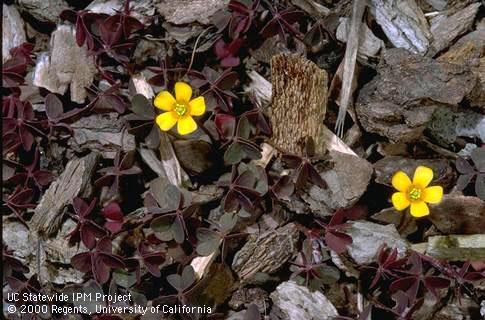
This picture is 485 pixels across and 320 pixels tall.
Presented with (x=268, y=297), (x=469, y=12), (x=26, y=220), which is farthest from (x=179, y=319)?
(x=469, y=12)

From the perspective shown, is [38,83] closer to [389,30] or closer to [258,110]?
[258,110]

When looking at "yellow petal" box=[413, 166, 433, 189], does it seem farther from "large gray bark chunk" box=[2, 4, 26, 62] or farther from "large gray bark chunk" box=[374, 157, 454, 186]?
"large gray bark chunk" box=[2, 4, 26, 62]

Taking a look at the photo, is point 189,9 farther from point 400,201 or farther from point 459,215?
point 459,215

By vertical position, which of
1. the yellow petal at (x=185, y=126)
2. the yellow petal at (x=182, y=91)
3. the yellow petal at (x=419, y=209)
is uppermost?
the yellow petal at (x=182, y=91)

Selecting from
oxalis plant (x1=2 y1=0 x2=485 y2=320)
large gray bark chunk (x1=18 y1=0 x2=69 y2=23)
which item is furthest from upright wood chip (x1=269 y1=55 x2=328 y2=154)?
large gray bark chunk (x1=18 y1=0 x2=69 y2=23)

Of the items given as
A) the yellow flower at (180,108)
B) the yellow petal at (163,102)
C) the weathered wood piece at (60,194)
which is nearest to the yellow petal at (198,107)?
the yellow flower at (180,108)

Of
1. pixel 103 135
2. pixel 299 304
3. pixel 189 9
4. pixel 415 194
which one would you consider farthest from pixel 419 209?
pixel 103 135

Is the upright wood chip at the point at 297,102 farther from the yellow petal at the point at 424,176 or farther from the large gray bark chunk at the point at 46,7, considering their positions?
the large gray bark chunk at the point at 46,7
